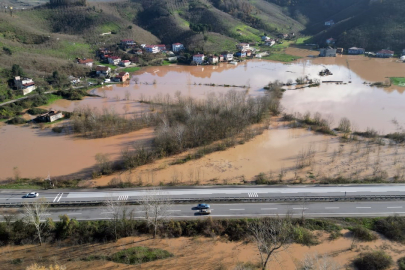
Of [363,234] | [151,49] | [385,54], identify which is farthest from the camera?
[151,49]

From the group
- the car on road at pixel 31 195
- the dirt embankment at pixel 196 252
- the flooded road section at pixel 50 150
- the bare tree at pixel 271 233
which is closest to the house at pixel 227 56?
the flooded road section at pixel 50 150

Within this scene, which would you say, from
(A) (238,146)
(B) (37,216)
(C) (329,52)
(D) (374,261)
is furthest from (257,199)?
(C) (329,52)

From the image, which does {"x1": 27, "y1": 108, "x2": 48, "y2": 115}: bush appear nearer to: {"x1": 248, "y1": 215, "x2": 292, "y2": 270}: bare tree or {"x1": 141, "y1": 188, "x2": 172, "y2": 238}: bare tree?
{"x1": 141, "y1": 188, "x2": 172, "y2": 238}: bare tree

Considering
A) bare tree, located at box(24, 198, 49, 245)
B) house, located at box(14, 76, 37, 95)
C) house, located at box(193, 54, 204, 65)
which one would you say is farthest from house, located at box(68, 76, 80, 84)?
bare tree, located at box(24, 198, 49, 245)

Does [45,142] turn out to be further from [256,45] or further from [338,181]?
[256,45]

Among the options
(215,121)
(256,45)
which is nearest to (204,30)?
(256,45)

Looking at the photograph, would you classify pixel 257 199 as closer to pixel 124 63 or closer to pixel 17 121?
pixel 17 121
